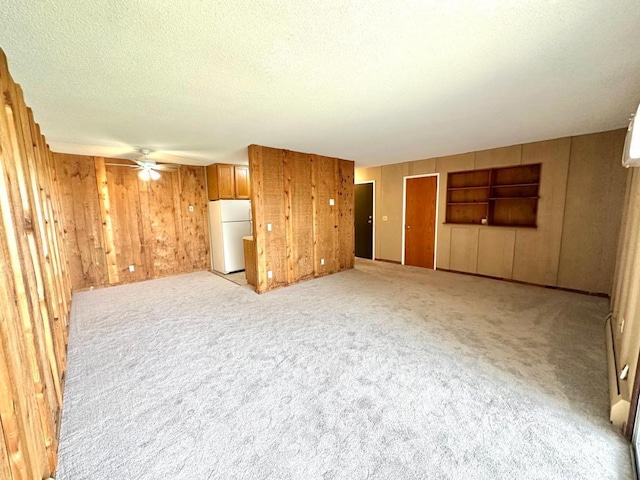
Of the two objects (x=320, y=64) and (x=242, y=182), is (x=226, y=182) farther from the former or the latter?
(x=320, y=64)

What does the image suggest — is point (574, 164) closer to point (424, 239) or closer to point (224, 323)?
point (424, 239)

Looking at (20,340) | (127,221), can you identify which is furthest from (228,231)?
(20,340)

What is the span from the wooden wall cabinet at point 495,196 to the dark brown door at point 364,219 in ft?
6.37

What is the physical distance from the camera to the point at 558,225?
164 inches

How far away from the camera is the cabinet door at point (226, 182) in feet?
18.2

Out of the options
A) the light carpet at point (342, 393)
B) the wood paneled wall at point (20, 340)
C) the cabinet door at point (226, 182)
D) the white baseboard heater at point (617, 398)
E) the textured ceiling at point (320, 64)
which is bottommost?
the light carpet at point (342, 393)

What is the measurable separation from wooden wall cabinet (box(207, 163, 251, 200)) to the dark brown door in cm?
293

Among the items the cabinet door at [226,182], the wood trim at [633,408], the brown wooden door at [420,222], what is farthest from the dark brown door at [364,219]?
the wood trim at [633,408]

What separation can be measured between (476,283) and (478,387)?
3.11 m

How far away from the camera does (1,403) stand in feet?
2.89

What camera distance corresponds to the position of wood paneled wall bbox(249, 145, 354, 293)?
424cm

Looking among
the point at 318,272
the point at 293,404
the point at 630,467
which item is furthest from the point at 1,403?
the point at 318,272

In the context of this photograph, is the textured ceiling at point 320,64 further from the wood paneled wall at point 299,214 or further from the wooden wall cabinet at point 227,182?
the wooden wall cabinet at point 227,182

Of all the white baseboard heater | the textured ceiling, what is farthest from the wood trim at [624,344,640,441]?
the textured ceiling
